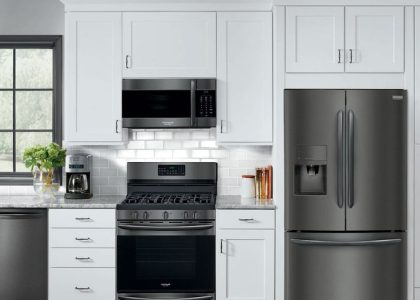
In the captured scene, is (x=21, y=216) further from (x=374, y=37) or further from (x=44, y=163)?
(x=374, y=37)

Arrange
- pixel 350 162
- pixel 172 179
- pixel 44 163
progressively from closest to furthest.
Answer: pixel 350 162, pixel 44 163, pixel 172 179

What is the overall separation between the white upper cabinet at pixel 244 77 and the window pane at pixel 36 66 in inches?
60.8

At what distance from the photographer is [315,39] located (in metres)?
3.78

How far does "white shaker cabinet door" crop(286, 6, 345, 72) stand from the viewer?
3768mm

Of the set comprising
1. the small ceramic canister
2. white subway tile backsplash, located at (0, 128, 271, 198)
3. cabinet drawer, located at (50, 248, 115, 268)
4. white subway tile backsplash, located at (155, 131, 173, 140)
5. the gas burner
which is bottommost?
cabinet drawer, located at (50, 248, 115, 268)

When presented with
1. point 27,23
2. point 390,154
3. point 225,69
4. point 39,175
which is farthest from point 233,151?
point 27,23

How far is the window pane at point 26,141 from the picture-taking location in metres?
4.52

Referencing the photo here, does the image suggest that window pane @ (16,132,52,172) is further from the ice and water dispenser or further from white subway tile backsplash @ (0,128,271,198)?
the ice and water dispenser

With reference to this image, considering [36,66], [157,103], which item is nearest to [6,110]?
[36,66]

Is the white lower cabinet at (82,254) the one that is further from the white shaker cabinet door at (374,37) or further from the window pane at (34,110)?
the white shaker cabinet door at (374,37)

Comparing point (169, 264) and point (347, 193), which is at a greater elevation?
point (347, 193)

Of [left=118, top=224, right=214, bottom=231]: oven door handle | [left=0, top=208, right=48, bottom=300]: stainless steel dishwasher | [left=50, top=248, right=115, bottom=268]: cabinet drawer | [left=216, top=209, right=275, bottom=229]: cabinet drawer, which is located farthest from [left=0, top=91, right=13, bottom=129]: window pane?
[left=216, top=209, right=275, bottom=229]: cabinet drawer

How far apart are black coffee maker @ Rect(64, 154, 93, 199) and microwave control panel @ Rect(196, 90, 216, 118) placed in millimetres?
980

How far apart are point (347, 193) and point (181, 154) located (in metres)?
1.43
